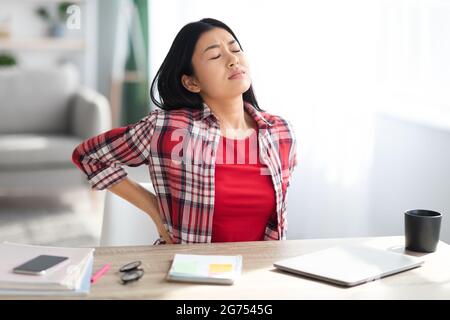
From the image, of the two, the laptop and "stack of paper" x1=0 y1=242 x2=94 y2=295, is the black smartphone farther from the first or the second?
the laptop

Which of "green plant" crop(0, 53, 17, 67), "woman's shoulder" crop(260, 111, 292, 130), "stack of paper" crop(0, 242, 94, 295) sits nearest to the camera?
"stack of paper" crop(0, 242, 94, 295)

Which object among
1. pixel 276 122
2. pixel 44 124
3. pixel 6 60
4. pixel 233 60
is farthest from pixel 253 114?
pixel 6 60

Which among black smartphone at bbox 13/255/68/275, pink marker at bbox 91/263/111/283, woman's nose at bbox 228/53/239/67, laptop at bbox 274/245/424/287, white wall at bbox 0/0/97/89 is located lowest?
pink marker at bbox 91/263/111/283

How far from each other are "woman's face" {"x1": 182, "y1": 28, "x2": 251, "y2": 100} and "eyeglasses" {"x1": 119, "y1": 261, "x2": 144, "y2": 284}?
53 centimetres

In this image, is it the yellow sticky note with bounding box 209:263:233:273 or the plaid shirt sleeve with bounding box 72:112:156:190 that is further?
the plaid shirt sleeve with bounding box 72:112:156:190

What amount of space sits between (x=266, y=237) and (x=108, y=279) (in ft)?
1.78

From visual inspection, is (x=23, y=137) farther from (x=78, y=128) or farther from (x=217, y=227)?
(x=217, y=227)

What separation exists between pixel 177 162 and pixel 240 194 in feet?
0.54

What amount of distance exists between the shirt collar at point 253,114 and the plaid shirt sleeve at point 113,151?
0.13 m

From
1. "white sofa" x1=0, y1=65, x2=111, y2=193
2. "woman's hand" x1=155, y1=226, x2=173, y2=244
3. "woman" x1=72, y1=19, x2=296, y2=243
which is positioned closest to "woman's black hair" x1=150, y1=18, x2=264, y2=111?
"woman" x1=72, y1=19, x2=296, y2=243

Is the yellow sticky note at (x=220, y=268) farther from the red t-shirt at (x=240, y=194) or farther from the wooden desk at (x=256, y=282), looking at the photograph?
the red t-shirt at (x=240, y=194)

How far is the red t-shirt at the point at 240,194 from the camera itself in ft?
5.67

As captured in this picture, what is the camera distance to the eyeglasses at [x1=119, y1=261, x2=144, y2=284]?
1.31m
